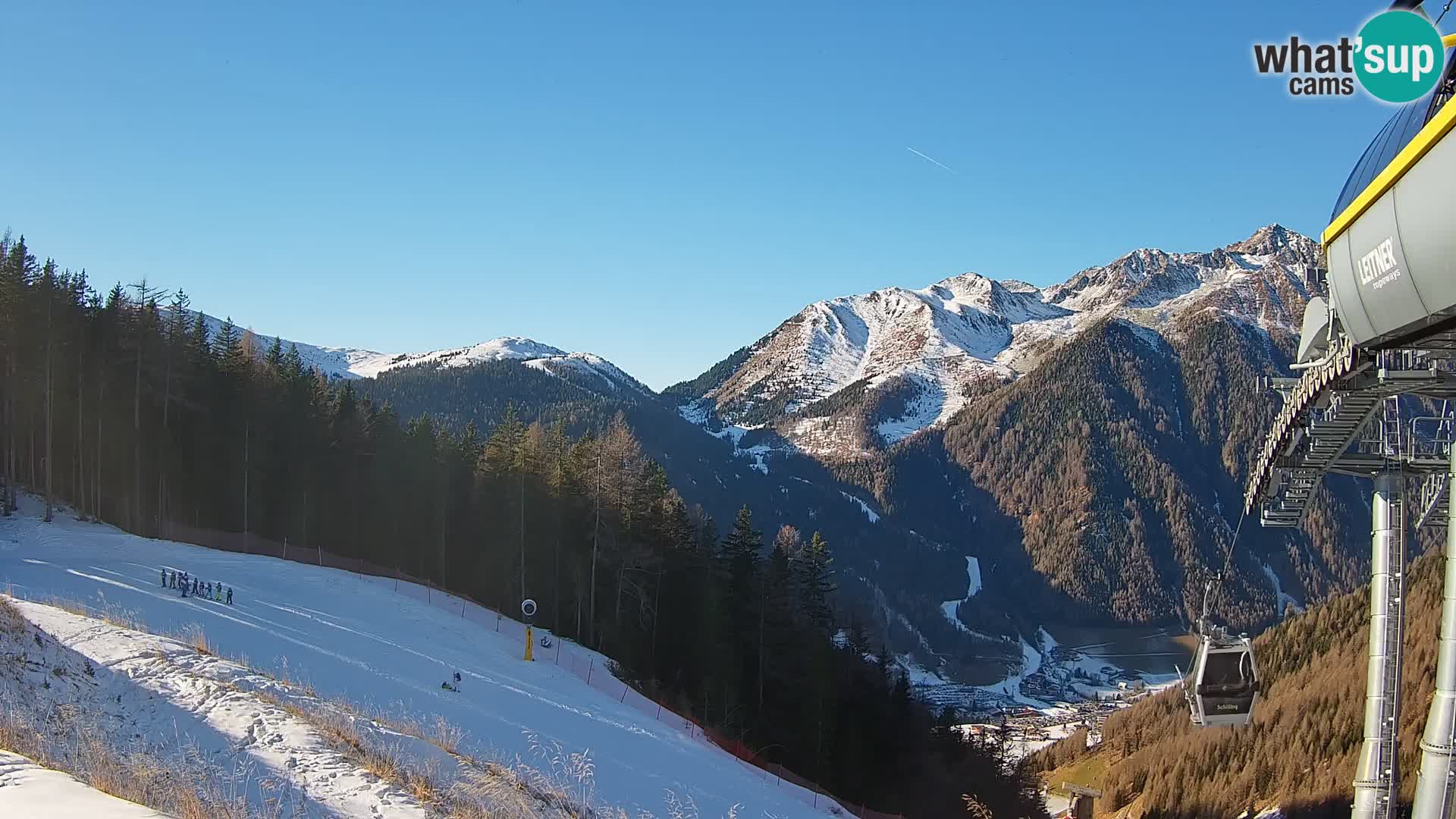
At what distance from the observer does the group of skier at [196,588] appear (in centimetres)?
2275

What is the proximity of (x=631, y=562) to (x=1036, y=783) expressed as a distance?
19.6 meters

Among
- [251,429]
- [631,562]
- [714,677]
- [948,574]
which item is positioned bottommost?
[948,574]

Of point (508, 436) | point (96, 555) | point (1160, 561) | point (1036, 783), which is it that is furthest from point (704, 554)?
point (1160, 561)

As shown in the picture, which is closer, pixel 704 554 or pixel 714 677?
pixel 714 677

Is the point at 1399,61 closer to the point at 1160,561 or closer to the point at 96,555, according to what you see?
the point at 96,555

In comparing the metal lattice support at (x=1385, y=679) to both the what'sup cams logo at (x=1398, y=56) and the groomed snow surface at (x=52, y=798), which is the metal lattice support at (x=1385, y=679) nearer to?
the what'sup cams logo at (x=1398, y=56)

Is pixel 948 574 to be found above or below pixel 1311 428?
below

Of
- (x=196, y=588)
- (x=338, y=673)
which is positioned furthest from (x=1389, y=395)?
(x=196, y=588)

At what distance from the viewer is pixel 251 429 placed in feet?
137

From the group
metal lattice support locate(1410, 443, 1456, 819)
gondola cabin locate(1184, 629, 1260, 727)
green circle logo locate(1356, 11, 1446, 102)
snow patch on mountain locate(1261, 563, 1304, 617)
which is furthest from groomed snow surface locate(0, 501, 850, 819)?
snow patch on mountain locate(1261, 563, 1304, 617)

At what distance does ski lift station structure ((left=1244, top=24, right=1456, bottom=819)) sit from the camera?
4891 millimetres

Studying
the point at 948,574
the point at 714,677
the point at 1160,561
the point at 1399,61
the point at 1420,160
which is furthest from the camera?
the point at 1160,561

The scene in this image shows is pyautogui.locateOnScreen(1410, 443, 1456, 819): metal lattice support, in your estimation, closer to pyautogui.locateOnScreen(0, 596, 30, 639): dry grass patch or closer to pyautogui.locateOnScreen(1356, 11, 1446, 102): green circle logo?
pyautogui.locateOnScreen(1356, 11, 1446, 102): green circle logo

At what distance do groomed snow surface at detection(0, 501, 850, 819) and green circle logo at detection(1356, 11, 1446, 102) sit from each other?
9.91m
